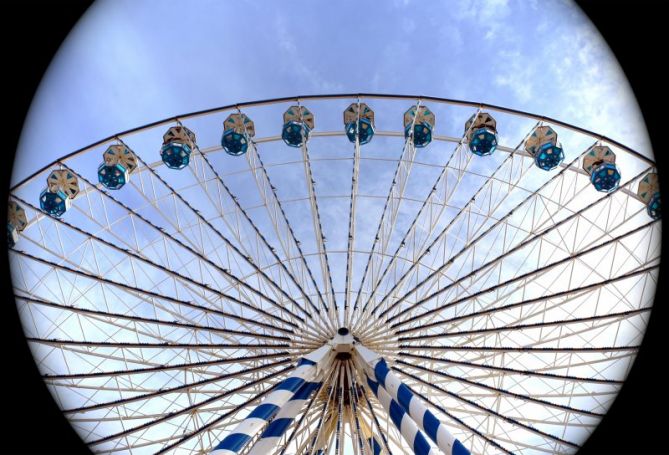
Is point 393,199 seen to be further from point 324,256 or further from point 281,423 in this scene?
point 281,423

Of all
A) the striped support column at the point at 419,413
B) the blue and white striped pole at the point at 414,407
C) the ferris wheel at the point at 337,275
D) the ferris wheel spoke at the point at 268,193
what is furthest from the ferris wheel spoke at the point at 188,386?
the striped support column at the point at 419,413

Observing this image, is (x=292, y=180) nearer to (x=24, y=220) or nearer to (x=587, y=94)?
(x=24, y=220)

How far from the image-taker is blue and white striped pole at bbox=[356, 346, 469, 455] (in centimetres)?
1141

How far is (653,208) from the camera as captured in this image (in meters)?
11.2

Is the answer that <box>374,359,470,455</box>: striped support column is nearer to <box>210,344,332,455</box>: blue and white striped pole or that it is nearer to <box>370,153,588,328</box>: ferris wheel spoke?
<box>210,344,332,455</box>: blue and white striped pole

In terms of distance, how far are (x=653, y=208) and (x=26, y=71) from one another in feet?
42.0

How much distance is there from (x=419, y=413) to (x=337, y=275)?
13.0m

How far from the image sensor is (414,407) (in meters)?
12.5

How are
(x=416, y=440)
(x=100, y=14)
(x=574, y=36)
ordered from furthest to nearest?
(x=416, y=440) → (x=574, y=36) → (x=100, y=14)

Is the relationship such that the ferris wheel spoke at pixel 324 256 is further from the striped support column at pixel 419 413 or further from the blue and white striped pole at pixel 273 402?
the striped support column at pixel 419 413

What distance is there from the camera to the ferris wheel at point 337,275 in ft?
49.2

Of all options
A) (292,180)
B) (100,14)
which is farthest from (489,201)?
(100,14)

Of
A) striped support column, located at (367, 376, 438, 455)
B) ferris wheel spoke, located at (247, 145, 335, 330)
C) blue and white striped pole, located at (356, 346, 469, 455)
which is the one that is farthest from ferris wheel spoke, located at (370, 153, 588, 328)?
ferris wheel spoke, located at (247, 145, 335, 330)

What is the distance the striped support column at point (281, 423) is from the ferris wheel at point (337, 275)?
1.7 inches
